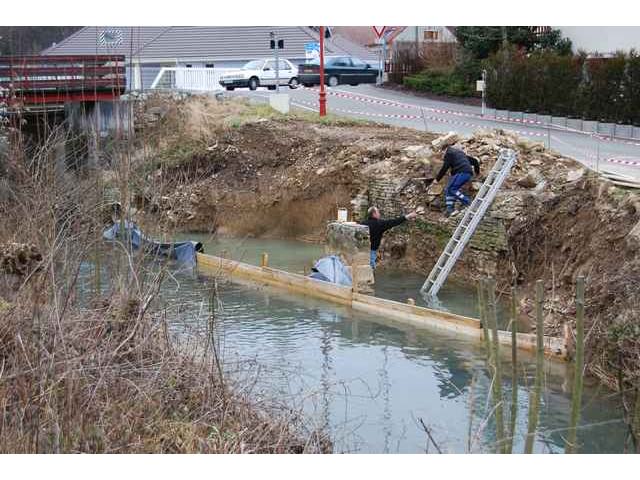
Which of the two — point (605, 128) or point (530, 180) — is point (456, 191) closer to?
point (530, 180)

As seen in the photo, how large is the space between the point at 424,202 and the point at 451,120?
29.1ft

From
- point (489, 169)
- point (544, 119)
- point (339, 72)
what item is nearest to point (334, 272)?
point (489, 169)

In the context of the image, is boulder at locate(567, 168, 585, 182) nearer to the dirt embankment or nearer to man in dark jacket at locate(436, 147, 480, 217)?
the dirt embankment

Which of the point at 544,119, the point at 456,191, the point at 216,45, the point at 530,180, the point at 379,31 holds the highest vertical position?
the point at 379,31

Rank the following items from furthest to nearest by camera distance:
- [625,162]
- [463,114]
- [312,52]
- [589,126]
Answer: [312,52] < [463,114] < [589,126] < [625,162]

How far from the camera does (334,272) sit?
1939 centimetres

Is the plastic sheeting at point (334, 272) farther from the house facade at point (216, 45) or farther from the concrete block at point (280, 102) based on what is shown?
the house facade at point (216, 45)

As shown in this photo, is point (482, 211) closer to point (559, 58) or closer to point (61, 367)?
point (61, 367)

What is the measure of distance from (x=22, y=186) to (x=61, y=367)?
14.2ft

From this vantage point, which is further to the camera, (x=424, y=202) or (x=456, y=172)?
(x=424, y=202)

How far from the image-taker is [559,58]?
30.8 meters

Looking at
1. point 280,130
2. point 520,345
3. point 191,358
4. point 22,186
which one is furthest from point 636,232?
point 280,130

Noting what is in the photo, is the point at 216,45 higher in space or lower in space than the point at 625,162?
higher
